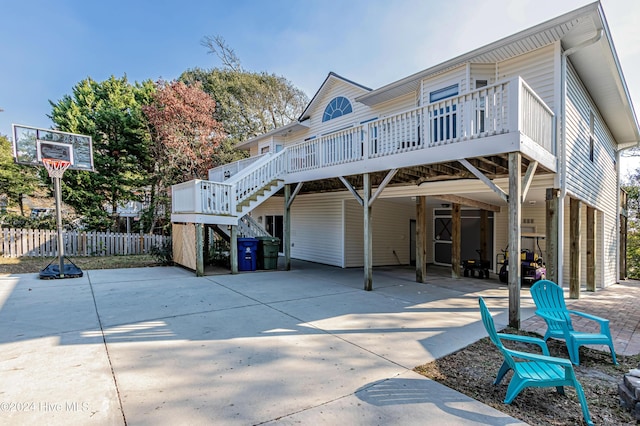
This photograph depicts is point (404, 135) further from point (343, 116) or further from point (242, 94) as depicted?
point (242, 94)

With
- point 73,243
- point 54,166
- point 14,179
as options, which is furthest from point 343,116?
point 14,179

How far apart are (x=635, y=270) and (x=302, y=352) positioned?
72.9ft

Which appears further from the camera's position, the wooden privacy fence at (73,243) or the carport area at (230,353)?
the wooden privacy fence at (73,243)

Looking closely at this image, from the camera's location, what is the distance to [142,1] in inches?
447

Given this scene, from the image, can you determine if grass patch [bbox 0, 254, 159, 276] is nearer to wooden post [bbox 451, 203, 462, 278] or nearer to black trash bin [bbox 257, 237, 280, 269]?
black trash bin [bbox 257, 237, 280, 269]

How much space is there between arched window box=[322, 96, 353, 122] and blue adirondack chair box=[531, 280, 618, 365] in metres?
9.29

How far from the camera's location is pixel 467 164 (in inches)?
221

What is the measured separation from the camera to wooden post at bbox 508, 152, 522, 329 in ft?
16.4

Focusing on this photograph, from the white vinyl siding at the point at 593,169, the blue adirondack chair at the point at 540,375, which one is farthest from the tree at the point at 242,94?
the blue adirondack chair at the point at 540,375

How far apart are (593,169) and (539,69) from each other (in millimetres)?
4282

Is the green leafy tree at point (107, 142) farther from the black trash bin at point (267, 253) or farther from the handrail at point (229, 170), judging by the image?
the black trash bin at point (267, 253)

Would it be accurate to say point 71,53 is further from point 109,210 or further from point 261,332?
point 261,332

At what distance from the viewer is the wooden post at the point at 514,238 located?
5004mm

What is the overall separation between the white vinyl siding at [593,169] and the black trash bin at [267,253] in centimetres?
817
